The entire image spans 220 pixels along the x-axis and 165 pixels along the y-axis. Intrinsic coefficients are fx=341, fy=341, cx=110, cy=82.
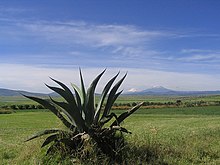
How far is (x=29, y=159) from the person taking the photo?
7.29m

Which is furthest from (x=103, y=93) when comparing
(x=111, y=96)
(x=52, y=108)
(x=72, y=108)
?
(x=52, y=108)

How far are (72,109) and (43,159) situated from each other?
→ 1.24 m

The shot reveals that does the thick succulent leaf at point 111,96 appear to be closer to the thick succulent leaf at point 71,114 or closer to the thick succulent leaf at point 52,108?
the thick succulent leaf at point 71,114

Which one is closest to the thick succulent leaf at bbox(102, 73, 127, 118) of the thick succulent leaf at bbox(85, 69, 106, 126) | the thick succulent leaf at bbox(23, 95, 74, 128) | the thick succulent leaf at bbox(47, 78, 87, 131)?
the thick succulent leaf at bbox(85, 69, 106, 126)

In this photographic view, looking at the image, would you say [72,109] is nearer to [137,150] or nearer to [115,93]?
[115,93]

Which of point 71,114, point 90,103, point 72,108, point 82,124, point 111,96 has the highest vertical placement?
point 111,96

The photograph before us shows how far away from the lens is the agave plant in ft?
23.9

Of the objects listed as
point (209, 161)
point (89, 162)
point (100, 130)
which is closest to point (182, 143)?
point (209, 161)

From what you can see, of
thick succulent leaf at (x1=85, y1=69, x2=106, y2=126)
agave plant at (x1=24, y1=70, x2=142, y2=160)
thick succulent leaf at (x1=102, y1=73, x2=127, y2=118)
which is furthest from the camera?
thick succulent leaf at (x1=102, y1=73, x2=127, y2=118)

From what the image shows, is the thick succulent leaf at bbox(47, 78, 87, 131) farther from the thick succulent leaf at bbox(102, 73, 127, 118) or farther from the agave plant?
the thick succulent leaf at bbox(102, 73, 127, 118)

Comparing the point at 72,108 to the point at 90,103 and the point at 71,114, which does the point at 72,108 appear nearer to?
the point at 71,114

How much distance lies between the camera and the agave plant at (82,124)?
7.29 meters

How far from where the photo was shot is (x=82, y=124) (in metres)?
7.66

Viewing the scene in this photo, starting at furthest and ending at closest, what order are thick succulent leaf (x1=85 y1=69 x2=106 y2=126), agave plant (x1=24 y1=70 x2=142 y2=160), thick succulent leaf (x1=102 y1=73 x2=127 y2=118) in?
thick succulent leaf (x1=102 y1=73 x2=127 y2=118) → thick succulent leaf (x1=85 y1=69 x2=106 y2=126) → agave plant (x1=24 y1=70 x2=142 y2=160)
